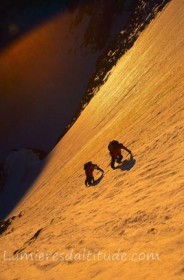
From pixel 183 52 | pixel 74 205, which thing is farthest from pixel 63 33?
pixel 74 205

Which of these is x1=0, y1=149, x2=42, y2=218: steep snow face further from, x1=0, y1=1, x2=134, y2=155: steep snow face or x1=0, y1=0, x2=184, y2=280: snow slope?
x1=0, y1=0, x2=184, y2=280: snow slope

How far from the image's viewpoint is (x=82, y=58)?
68.7m

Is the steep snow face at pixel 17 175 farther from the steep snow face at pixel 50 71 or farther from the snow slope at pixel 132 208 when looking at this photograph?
the snow slope at pixel 132 208

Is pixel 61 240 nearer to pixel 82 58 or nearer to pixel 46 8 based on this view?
pixel 82 58

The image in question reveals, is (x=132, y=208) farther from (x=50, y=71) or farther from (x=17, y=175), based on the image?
(x=50, y=71)

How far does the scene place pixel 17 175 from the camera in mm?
47188

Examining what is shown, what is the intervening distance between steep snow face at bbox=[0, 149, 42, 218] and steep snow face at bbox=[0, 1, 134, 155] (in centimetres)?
806

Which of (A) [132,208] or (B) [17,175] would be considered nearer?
(A) [132,208]

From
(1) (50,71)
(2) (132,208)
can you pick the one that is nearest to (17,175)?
(1) (50,71)

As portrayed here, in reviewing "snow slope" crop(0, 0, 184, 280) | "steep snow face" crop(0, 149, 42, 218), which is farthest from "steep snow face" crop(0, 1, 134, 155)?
"snow slope" crop(0, 0, 184, 280)

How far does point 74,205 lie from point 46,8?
239 ft

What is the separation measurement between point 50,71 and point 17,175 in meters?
28.9

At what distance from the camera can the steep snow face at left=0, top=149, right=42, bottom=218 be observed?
40031mm

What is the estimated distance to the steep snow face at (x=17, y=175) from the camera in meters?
40.0
